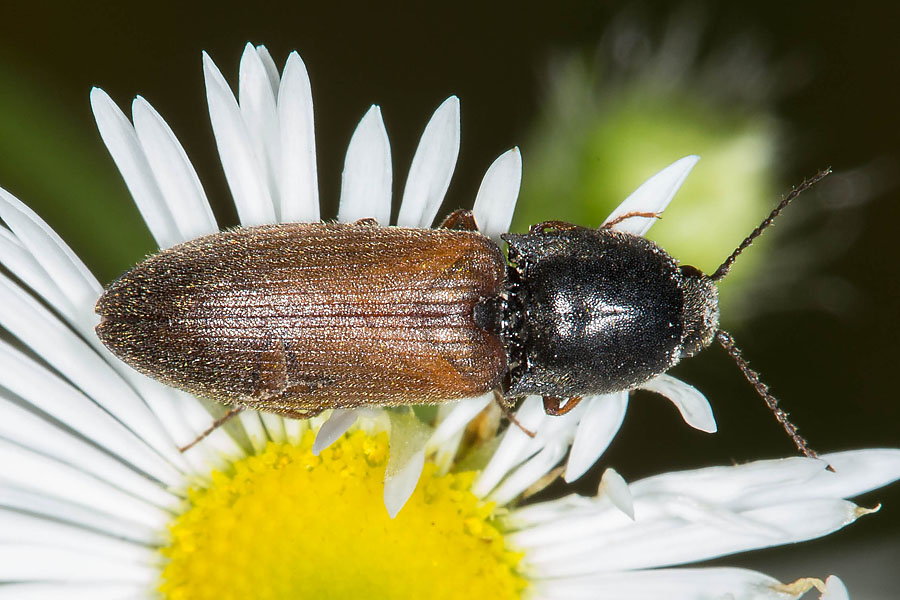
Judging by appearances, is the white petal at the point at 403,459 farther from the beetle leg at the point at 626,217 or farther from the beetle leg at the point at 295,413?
the beetle leg at the point at 626,217

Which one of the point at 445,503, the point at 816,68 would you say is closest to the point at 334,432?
the point at 445,503

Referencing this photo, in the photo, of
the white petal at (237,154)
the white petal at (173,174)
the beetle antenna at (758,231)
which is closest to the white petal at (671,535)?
the beetle antenna at (758,231)

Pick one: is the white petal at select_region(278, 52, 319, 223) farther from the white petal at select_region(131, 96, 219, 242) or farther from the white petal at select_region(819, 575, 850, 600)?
the white petal at select_region(819, 575, 850, 600)

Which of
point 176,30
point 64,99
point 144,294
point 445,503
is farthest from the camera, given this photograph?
point 176,30

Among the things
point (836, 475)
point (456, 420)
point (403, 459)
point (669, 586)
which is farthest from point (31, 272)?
point (836, 475)

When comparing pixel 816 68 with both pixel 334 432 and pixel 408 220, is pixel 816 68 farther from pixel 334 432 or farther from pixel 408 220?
pixel 334 432

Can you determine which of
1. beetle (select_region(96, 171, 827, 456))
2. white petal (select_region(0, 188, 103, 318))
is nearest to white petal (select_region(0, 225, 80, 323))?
white petal (select_region(0, 188, 103, 318))

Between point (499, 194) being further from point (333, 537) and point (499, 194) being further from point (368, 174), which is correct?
point (333, 537)
